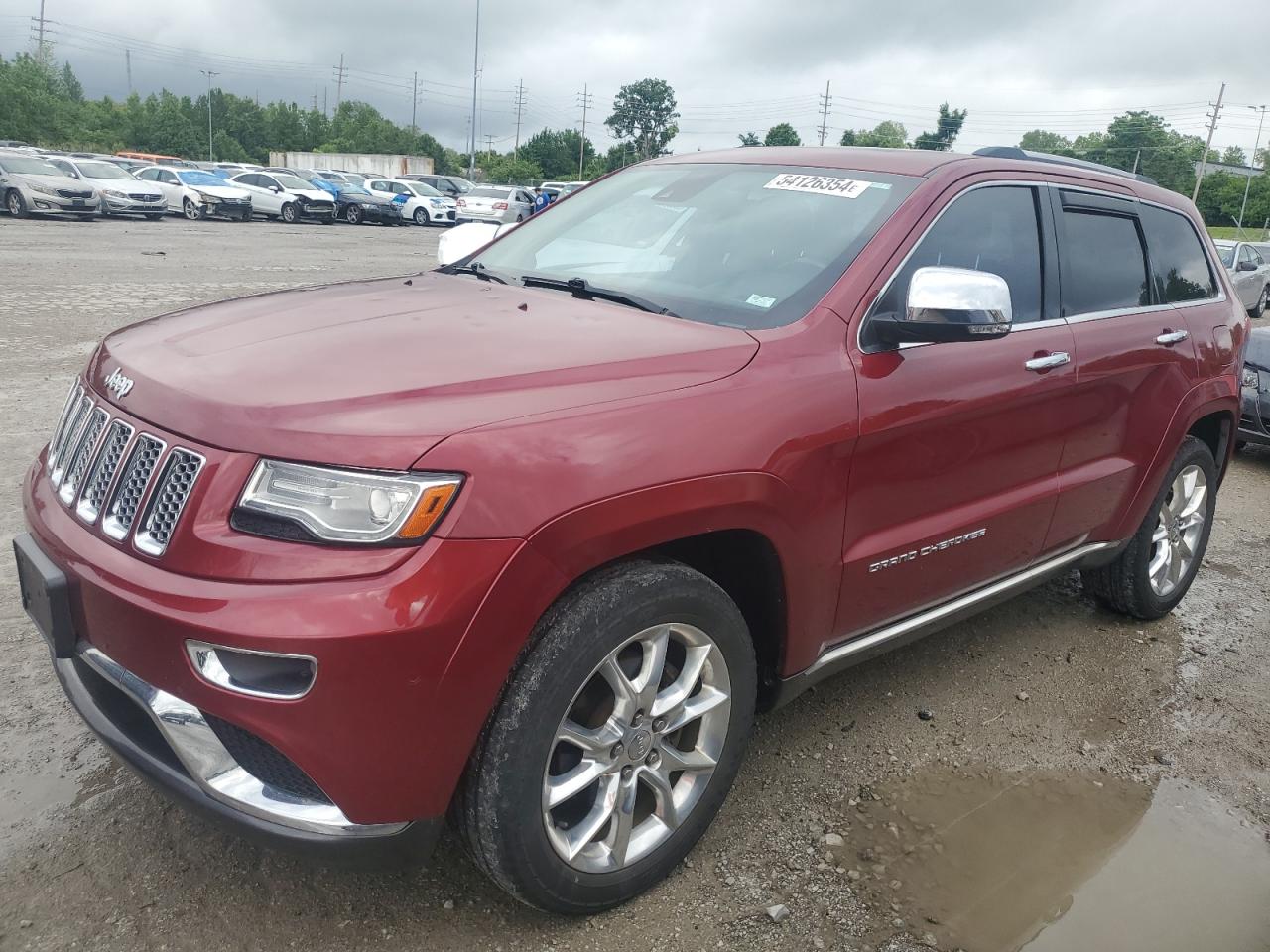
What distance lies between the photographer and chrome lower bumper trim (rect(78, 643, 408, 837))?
201 centimetres

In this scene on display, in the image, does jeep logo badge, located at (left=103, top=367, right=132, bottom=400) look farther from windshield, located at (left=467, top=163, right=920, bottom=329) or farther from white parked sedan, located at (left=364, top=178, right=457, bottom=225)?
white parked sedan, located at (left=364, top=178, right=457, bottom=225)

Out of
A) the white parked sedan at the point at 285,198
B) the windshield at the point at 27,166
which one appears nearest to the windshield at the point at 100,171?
the windshield at the point at 27,166

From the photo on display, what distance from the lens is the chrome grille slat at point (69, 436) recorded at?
250 cm

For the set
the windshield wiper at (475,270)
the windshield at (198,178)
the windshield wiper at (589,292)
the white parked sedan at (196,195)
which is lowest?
the white parked sedan at (196,195)

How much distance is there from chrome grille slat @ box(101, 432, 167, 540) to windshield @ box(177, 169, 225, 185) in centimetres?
3049

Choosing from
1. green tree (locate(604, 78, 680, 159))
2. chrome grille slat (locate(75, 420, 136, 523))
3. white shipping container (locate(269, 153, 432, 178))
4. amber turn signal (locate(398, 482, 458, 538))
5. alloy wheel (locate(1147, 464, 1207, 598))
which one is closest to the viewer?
amber turn signal (locate(398, 482, 458, 538))

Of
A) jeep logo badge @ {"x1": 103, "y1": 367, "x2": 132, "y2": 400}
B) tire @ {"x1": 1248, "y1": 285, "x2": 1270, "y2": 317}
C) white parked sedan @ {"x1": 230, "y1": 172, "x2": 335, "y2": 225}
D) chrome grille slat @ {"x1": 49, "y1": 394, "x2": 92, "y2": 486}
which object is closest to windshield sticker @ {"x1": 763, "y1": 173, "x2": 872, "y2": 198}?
jeep logo badge @ {"x1": 103, "y1": 367, "x2": 132, "y2": 400}

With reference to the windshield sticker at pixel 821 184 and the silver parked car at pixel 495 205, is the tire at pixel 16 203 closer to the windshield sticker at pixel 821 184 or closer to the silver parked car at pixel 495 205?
the silver parked car at pixel 495 205

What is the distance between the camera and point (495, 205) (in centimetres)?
3077

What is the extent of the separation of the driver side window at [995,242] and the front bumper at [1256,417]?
541cm

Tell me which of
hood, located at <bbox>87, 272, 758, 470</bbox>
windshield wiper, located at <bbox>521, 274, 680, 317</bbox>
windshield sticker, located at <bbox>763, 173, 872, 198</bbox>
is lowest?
hood, located at <bbox>87, 272, 758, 470</bbox>

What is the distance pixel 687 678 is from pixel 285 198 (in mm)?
31527

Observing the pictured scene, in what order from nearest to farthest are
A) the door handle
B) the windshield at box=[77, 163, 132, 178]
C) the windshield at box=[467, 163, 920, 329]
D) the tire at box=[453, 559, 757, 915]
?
1. the tire at box=[453, 559, 757, 915]
2. the windshield at box=[467, 163, 920, 329]
3. the door handle
4. the windshield at box=[77, 163, 132, 178]

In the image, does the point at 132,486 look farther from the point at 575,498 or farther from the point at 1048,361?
the point at 1048,361
